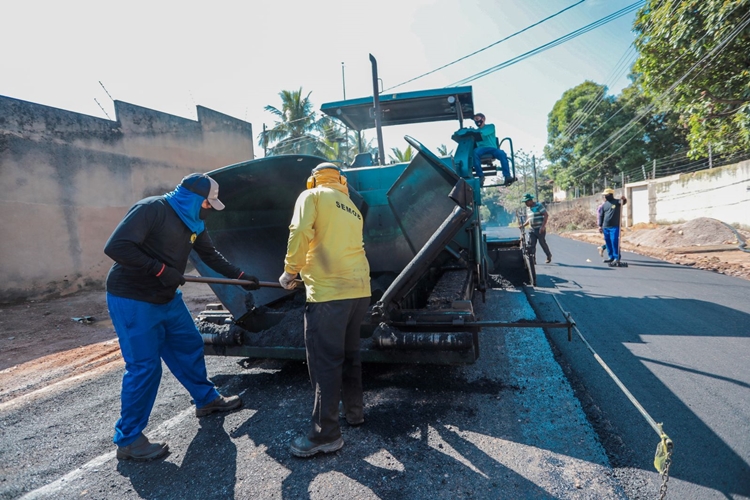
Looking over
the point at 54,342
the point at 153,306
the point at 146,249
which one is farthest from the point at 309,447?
the point at 54,342

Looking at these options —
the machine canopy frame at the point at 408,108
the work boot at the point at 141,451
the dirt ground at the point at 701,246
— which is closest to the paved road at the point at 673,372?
the dirt ground at the point at 701,246

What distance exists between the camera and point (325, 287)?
233cm

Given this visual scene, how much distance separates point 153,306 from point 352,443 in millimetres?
1489

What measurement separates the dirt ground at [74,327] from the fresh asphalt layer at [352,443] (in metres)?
0.75

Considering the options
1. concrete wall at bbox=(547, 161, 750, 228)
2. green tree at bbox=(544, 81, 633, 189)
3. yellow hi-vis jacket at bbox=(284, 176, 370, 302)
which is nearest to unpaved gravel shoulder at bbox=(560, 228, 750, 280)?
concrete wall at bbox=(547, 161, 750, 228)

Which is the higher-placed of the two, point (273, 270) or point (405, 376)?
point (273, 270)

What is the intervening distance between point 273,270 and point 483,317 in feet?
8.56

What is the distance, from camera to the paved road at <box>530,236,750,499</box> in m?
1.99

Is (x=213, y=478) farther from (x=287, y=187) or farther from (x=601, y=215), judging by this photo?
(x=601, y=215)

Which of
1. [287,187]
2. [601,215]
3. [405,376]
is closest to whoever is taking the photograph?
[405,376]

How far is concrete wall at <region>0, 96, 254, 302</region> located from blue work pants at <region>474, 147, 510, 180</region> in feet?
26.3

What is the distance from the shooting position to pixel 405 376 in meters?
3.24

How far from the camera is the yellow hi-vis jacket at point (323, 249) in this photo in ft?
7.57

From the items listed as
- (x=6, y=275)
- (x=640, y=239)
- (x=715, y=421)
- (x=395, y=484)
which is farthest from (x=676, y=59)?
(x=6, y=275)
